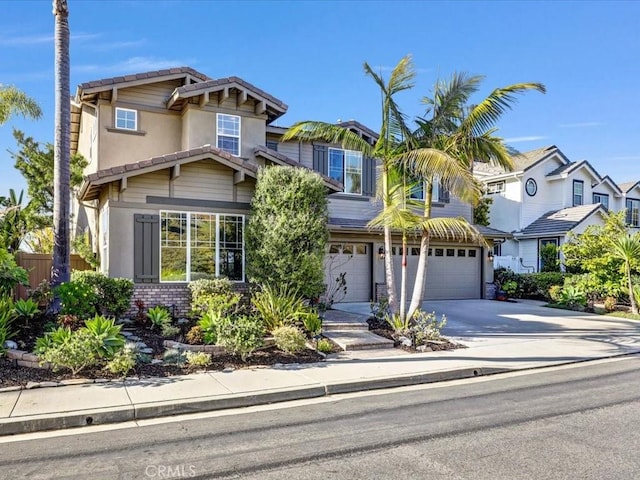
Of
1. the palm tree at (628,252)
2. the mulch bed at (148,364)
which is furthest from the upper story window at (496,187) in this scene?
the mulch bed at (148,364)

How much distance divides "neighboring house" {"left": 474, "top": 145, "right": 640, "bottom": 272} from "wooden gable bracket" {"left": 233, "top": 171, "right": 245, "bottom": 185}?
16254 mm

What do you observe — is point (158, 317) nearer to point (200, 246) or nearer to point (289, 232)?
point (200, 246)

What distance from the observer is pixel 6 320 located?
26.7 ft

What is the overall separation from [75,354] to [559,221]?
24.2m

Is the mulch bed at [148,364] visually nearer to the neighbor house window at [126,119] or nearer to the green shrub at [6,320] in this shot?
the green shrub at [6,320]

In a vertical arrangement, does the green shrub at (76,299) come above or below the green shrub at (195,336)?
above

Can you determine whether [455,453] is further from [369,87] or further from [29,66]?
[29,66]

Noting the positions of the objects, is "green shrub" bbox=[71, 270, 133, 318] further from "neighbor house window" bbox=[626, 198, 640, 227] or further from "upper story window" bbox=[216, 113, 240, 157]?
"neighbor house window" bbox=[626, 198, 640, 227]

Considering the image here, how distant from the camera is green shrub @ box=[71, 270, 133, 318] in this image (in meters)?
10.1

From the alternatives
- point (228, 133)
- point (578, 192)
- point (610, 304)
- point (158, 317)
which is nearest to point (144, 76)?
point (228, 133)

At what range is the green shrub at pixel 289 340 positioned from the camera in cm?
878

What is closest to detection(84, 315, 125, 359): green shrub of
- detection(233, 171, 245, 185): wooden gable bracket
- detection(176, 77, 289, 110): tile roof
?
detection(233, 171, 245, 185): wooden gable bracket

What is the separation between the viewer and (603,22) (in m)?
13.5

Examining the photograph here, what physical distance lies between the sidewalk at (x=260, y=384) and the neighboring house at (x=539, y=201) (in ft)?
49.1
